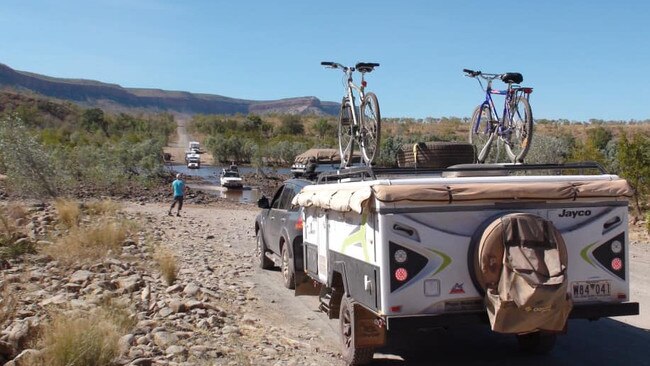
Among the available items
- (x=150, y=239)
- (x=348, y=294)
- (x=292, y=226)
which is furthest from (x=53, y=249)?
(x=348, y=294)

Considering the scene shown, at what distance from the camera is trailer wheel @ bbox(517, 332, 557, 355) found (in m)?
7.02

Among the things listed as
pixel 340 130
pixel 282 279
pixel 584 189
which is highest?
pixel 340 130

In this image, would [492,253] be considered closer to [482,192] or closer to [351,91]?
[482,192]

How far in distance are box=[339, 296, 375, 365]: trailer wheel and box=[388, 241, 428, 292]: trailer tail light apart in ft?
3.08

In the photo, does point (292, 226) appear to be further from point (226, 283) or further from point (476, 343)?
point (476, 343)

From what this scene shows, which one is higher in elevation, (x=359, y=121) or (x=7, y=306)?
(x=359, y=121)

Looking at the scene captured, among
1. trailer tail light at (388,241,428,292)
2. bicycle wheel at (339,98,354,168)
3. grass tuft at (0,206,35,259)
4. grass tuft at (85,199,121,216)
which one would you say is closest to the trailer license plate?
trailer tail light at (388,241,428,292)

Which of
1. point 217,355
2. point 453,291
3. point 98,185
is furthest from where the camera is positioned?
point 98,185

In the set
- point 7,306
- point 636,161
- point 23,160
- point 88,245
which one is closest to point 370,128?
point 7,306

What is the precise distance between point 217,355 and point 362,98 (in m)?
5.04

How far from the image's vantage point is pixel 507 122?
405 inches

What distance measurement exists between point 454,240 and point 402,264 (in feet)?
1.65

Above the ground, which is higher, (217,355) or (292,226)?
(292,226)

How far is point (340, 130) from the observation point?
11.6 m
